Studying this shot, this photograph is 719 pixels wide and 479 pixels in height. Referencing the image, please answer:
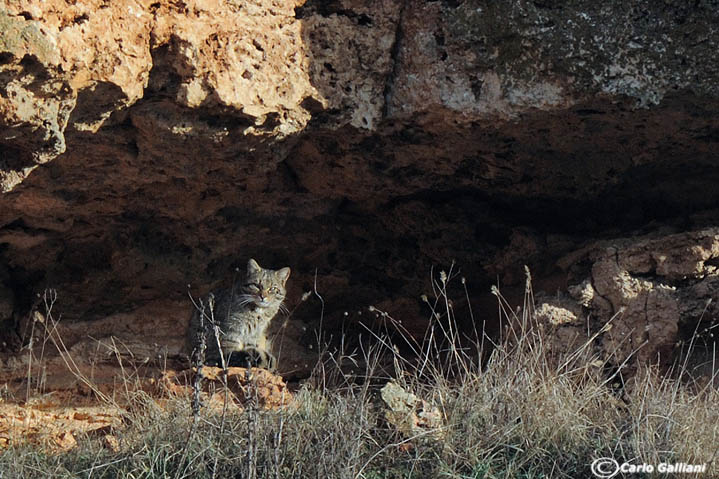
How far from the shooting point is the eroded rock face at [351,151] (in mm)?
4480

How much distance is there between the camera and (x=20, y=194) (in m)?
5.25

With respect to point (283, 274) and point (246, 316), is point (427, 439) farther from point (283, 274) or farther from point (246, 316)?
point (246, 316)

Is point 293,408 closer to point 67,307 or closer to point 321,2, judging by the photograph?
point 321,2

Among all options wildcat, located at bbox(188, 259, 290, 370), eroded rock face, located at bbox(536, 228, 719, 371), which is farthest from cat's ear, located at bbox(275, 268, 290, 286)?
eroded rock face, located at bbox(536, 228, 719, 371)

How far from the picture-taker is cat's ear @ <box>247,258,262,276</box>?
6.49 metres

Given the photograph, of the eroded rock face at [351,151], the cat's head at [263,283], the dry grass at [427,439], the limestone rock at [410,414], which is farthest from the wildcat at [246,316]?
the limestone rock at [410,414]

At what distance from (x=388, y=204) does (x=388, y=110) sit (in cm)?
133

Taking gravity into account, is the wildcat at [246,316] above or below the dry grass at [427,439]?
below

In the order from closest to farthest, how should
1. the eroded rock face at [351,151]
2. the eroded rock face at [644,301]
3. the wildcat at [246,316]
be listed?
the eroded rock face at [351,151]
the eroded rock face at [644,301]
the wildcat at [246,316]

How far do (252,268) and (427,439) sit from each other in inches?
92.5

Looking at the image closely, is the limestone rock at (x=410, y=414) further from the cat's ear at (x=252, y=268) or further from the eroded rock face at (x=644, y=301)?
the cat's ear at (x=252, y=268)

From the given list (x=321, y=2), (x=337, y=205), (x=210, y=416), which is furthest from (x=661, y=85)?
(x=210, y=416)

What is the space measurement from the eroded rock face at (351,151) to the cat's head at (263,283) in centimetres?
21

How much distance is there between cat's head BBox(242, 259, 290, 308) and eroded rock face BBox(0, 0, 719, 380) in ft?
0.69
